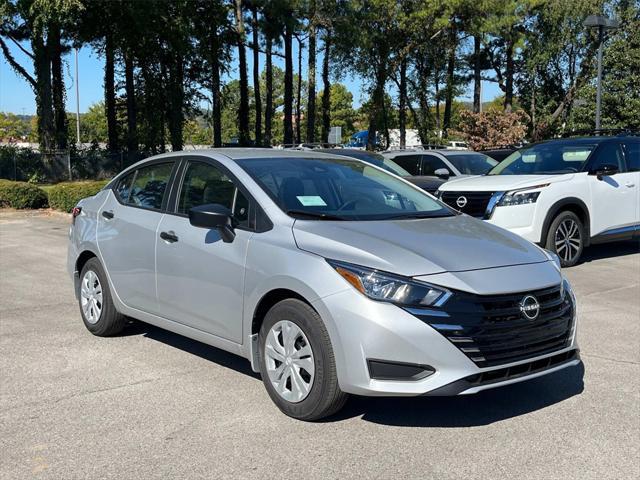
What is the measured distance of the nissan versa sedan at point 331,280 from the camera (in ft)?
12.5

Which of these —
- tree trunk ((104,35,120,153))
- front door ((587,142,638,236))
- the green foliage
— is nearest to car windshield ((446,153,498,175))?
front door ((587,142,638,236))

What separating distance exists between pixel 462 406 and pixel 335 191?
170cm

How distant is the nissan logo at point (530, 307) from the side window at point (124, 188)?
3482mm

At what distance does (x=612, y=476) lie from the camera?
3.62m

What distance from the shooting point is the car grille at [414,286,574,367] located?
12.5 feet

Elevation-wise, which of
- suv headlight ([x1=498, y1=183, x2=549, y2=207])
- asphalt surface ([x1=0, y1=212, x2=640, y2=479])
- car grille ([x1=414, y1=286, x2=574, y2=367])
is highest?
suv headlight ([x1=498, y1=183, x2=549, y2=207])

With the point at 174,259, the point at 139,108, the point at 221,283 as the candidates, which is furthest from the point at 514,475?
the point at 139,108

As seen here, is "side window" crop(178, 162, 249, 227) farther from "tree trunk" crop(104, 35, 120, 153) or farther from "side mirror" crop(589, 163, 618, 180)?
"tree trunk" crop(104, 35, 120, 153)

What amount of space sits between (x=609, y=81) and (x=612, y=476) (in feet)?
129

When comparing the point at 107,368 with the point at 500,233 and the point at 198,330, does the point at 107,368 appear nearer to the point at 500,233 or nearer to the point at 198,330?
the point at 198,330

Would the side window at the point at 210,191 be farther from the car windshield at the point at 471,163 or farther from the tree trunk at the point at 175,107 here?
the tree trunk at the point at 175,107

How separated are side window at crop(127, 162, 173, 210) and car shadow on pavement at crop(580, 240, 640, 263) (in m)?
7.06

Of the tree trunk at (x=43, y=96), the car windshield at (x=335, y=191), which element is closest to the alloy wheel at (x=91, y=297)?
the car windshield at (x=335, y=191)

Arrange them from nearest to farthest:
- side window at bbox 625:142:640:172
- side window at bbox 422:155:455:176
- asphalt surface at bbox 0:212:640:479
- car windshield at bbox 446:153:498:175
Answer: asphalt surface at bbox 0:212:640:479 → side window at bbox 625:142:640:172 → car windshield at bbox 446:153:498:175 → side window at bbox 422:155:455:176
